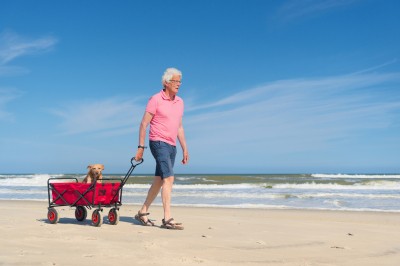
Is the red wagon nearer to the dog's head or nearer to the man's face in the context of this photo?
the dog's head

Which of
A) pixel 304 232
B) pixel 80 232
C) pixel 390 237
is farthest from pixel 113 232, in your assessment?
pixel 390 237

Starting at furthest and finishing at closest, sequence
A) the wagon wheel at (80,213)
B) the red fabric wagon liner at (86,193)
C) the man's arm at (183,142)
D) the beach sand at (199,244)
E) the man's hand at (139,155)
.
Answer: the wagon wheel at (80,213)
the man's arm at (183,142)
the red fabric wagon liner at (86,193)
the man's hand at (139,155)
the beach sand at (199,244)

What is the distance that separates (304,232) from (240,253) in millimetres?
1973

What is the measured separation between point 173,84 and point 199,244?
2.27 meters

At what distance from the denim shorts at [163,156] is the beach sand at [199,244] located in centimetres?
75

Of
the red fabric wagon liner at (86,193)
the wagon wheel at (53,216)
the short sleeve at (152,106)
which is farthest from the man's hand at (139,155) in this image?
the wagon wheel at (53,216)

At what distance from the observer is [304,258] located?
3.96 metres

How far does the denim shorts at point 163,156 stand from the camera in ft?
19.2

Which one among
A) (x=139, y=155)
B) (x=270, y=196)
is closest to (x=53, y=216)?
(x=139, y=155)

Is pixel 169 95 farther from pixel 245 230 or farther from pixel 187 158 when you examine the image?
pixel 245 230

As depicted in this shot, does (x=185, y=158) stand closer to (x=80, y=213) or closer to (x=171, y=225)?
(x=171, y=225)

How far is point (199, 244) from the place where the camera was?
4629mm

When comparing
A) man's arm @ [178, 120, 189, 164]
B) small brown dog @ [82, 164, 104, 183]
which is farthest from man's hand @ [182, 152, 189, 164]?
small brown dog @ [82, 164, 104, 183]

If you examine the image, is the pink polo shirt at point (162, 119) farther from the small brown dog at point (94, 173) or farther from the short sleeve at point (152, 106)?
the small brown dog at point (94, 173)
